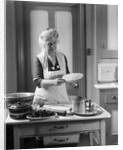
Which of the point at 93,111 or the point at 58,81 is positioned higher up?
the point at 58,81

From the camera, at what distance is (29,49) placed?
4.10 ft

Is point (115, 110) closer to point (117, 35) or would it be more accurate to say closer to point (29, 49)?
point (117, 35)

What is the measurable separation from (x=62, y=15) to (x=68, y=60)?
27 centimetres

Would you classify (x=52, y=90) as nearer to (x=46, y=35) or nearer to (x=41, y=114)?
(x=41, y=114)

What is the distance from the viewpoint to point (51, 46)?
1.27 meters

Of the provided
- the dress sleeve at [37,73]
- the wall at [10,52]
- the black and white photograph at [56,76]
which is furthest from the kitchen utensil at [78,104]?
the wall at [10,52]

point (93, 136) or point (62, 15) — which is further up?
point (62, 15)

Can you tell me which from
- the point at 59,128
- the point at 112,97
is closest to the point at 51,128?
the point at 59,128

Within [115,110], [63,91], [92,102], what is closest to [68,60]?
[63,91]

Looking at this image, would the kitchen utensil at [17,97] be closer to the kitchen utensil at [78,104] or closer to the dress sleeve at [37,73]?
the dress sleeve at [37,73]

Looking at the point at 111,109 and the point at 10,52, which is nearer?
the point at 10,52

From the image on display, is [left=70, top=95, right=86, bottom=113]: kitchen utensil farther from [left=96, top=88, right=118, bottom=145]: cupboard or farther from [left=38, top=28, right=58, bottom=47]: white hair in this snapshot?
[left=38, top=28, right=58, bottom=47]: white hair

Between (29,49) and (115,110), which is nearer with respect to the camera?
(29,49)

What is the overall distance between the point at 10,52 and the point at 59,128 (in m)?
0.53
